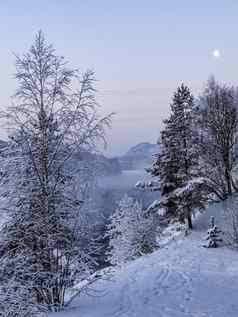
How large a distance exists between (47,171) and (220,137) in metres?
20.3

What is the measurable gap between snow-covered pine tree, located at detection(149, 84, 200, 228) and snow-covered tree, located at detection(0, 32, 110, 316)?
14.0 m

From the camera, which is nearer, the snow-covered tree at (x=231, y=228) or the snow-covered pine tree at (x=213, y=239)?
the snow-covered tree at (x=231, y=228)

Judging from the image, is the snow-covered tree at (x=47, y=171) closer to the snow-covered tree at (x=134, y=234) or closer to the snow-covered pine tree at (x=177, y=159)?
the snow-covered pine tree at (x=177, y=159)

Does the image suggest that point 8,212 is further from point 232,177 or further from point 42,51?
point 232,177

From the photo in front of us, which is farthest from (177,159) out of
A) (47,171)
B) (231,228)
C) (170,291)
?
(47,171)

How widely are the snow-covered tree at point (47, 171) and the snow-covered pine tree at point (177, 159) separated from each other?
14010 millimetres

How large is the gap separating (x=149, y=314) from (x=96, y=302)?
1.81 m

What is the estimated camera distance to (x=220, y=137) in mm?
27594

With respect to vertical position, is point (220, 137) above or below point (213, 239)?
above

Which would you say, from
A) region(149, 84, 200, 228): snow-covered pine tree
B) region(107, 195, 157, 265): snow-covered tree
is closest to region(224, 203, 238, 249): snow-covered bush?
region(149, 84, 200, 228): snow-covered pine tree

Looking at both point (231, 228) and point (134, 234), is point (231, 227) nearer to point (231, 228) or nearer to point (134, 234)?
point (231, 228)

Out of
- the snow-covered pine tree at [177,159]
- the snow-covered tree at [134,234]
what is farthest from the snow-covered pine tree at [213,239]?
the snow-covered tree at [134,234]

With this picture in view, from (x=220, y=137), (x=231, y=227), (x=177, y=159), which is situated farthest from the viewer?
(x=220, y=137)

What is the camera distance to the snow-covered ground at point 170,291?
29.4 feet
